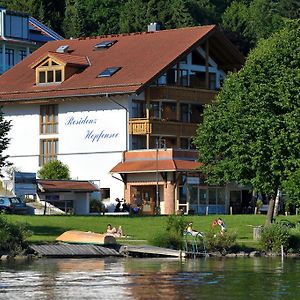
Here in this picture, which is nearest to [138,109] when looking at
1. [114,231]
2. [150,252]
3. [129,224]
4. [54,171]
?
[54,171]

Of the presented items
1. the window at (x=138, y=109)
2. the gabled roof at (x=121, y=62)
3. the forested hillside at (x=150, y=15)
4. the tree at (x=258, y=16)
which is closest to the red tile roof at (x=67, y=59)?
the gabled roof at (x=121, y=62)

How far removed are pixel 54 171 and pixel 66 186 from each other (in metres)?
5.60

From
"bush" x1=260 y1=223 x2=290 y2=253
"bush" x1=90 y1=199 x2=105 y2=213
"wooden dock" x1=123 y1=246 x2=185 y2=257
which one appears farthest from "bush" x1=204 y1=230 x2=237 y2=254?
"bush" x1=90 y1=199 x2=105 y2=213

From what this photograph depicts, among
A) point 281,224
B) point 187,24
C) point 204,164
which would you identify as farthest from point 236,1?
point 281,224

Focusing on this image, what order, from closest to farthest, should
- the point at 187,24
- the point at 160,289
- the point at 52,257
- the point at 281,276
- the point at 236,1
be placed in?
the point at 160,289 → the point at 281,276 → the point at 52,257 → the point at 187,24 → the point at 236,1

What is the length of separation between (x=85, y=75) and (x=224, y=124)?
81.9 ft

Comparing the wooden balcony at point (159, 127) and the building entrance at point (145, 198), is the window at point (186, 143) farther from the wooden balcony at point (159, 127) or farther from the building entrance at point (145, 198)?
the building entrance at point (145, 198)

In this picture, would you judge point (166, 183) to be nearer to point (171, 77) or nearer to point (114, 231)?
point (171, 77)

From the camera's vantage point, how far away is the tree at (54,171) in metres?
101

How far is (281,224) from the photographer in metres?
69.4

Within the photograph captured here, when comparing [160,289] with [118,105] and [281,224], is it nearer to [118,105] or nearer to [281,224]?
[281,224]

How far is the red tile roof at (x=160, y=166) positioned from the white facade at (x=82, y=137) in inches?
102

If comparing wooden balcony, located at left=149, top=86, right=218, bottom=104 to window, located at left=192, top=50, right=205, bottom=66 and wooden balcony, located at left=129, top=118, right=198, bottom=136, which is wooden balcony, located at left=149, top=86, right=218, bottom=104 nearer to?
wooden balcony, located at left=129, top=118, right=198, bottom=136

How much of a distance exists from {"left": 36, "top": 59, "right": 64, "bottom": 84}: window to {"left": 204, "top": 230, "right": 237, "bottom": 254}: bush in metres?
42.2
